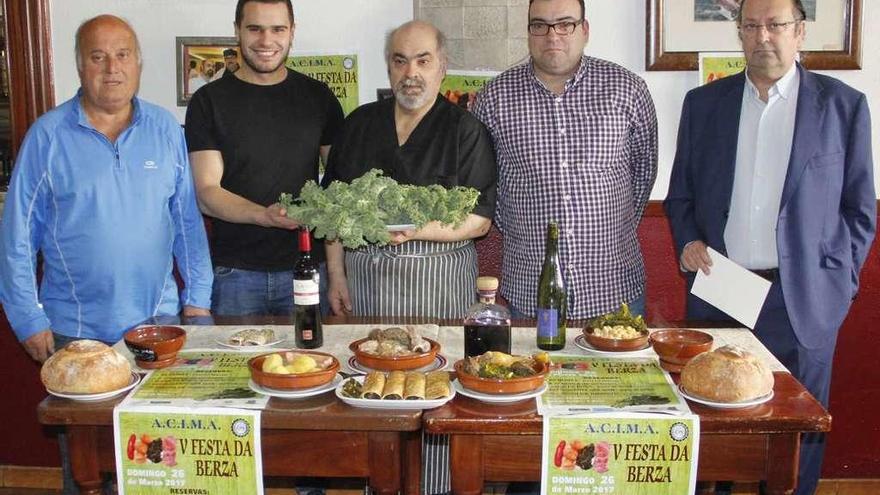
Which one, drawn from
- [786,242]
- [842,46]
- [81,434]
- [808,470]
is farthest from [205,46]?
[808,470]

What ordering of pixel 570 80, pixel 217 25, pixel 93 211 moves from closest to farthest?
pixel 93 211
pixel 570 80
pixel 217 25

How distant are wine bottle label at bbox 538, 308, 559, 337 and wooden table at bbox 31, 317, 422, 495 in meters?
0.51

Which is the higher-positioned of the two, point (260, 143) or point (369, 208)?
point (260, 143)

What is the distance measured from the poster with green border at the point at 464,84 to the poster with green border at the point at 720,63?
87cm

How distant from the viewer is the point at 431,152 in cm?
288

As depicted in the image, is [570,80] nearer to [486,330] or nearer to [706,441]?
[486,330]

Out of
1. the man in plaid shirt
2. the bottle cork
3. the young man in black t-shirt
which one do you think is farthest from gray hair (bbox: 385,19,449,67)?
the bottle cork

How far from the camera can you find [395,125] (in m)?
2.95

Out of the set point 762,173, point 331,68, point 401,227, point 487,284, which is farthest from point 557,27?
point 487,284

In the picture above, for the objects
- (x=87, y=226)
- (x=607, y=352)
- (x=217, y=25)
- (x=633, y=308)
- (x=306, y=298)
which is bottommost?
(x=633, y=308)

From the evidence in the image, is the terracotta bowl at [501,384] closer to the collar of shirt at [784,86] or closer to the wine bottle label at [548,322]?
the wine bottle label at [548,322]

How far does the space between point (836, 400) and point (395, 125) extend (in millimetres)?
2240

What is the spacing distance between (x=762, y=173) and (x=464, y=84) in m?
1.24

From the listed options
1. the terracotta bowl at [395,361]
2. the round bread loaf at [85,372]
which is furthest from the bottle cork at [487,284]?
the round bread loaf at [85,372]
